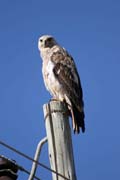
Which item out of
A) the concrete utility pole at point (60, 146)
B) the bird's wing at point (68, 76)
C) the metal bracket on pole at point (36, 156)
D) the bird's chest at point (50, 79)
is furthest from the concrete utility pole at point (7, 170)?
the bird's chest at point (50, 79)

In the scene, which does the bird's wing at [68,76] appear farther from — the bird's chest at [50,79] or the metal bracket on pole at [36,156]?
the metal bracket on pole at [36,156]

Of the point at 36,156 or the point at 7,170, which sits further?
the point at 36,156

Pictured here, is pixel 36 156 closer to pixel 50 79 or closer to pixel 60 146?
pixel 60 146

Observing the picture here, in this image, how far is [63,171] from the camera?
16.7 ft

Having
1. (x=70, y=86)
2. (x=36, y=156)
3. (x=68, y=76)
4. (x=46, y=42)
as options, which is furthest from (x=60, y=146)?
(x=46, y=42)

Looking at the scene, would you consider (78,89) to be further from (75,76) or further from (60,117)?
(60,117)

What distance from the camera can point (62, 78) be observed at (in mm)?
9242

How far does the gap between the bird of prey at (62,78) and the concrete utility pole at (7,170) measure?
9.97 ft

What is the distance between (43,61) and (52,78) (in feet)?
2.73

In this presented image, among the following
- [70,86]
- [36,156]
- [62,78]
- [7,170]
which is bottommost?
[7,170]

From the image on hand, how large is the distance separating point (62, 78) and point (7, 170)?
14.4 feet

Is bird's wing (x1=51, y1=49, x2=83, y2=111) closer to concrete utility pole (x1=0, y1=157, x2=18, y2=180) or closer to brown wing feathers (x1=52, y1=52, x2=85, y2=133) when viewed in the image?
brown wing feathers (x1=52, y1=52, x2=85, y2=133)

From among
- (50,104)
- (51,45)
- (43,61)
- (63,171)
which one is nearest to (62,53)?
(43,61)

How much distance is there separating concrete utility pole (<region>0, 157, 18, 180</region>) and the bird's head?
6.17 metres
